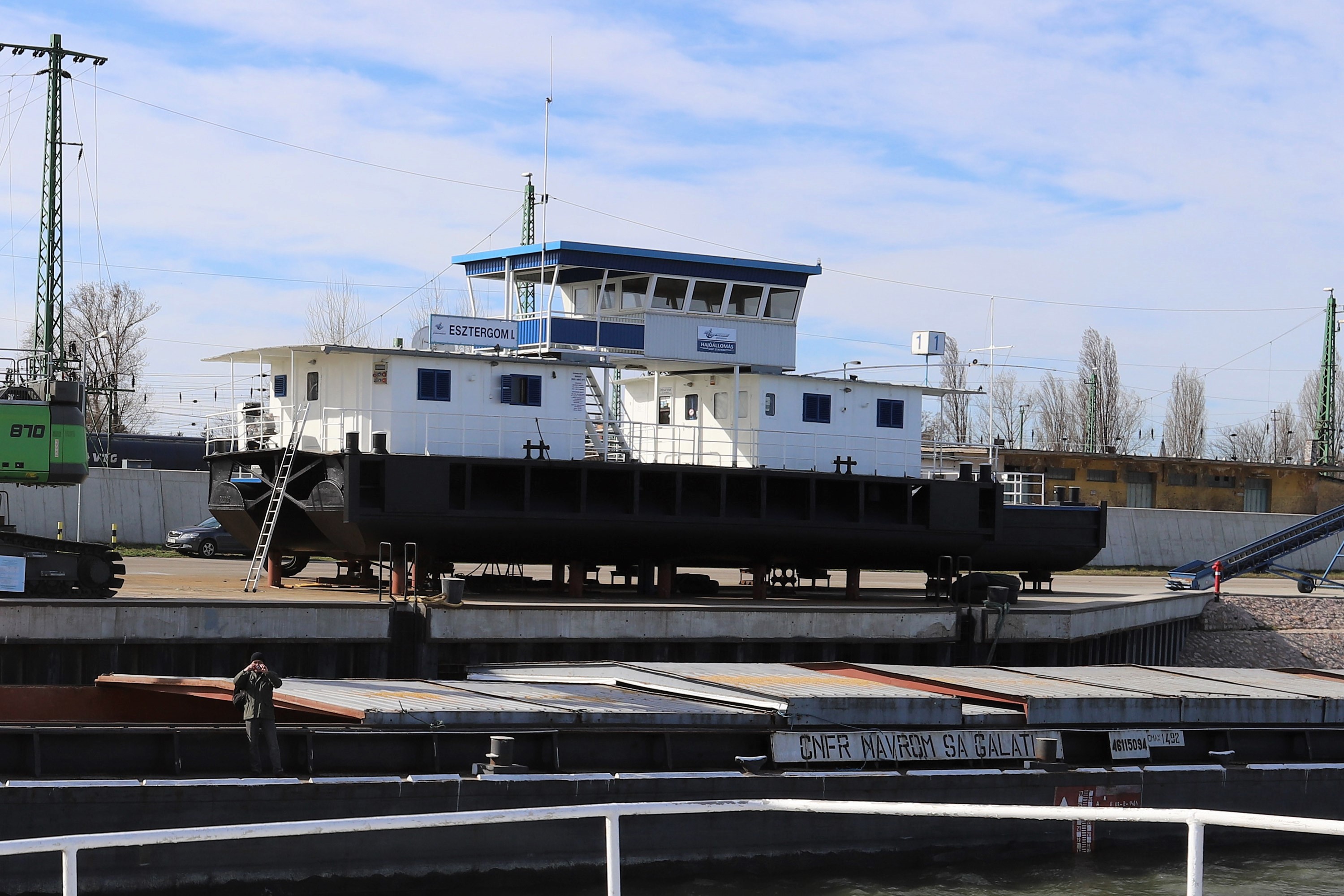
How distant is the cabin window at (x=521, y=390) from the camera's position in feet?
82.6

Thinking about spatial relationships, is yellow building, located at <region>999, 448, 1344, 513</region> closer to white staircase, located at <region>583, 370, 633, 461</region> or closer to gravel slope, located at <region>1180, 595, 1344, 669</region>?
gravel slope, located at <region>1180, 595, 1344, 669</region>

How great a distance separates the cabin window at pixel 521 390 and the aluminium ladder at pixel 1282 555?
20.5 meters

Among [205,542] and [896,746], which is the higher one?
[205,542]

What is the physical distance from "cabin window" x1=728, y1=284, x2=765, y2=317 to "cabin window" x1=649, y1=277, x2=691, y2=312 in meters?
1.09

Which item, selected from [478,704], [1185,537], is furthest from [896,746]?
[1185,537]

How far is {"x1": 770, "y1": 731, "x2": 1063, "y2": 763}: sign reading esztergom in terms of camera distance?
14391mm

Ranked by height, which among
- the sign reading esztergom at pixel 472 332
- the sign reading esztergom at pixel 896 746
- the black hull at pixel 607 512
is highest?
the sign reading esztergom at pixel 472 332

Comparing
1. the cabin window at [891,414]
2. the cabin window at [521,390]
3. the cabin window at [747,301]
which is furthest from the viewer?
the cabin window at [891,414]

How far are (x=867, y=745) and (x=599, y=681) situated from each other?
3660 mm

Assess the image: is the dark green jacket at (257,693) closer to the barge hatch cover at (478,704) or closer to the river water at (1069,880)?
the barge hatch cover at (478,704)

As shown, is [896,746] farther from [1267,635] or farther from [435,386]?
[1267,635]

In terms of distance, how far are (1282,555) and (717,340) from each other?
70.4ft

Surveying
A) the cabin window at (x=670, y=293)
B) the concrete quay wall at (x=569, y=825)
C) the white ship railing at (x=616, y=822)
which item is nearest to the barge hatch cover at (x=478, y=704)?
the concrete quay wall at (x=569, y=825)

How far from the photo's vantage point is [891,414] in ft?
94.3
